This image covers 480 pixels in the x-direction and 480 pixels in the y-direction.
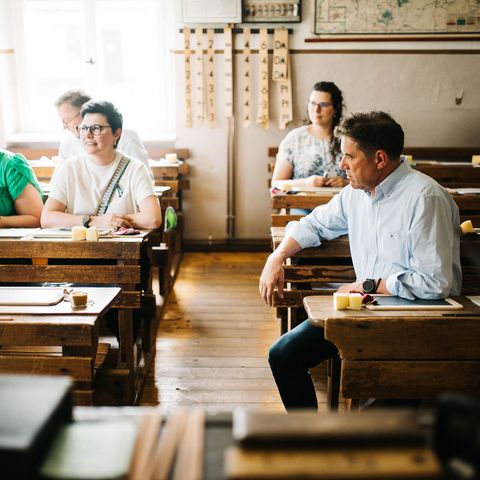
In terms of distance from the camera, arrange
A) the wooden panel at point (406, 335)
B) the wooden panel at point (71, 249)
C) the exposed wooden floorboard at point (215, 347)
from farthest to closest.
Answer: the exposed wooden floorboard at point (215, 347) < the wooden panel at point (71, 249) < the wooden panel at point (406, 335)

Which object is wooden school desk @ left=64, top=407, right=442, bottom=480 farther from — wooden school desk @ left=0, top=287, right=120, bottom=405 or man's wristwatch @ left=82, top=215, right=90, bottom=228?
man's wristwatch @ left=82, top=215, right=90, bottom=228

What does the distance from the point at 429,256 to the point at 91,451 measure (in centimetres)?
146

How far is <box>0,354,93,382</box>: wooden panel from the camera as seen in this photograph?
210 cm

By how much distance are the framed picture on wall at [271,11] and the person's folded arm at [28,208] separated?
320cm

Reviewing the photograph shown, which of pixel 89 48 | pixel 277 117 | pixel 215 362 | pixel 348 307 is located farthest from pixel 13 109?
pixel 348 307

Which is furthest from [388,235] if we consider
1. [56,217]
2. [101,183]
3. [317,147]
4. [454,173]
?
[454,173]

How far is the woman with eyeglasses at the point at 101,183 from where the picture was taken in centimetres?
319

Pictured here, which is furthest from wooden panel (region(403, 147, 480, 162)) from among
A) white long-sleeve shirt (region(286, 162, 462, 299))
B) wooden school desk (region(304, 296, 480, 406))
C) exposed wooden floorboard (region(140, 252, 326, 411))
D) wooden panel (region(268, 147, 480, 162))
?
wooden school desk (region(304, 296, 480, 406))

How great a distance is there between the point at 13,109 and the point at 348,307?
5.16 metres

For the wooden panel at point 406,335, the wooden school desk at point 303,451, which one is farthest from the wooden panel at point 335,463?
the wooden panel at point 406,335

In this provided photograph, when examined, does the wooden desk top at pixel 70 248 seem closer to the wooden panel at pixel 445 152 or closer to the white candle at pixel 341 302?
the white candle at pixel 341 302

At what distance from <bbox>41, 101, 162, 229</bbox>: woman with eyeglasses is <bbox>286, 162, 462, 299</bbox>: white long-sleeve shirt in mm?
1211

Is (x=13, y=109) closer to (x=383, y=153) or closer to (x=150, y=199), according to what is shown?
(x=150, y=199)

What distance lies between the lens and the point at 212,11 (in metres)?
5.56
